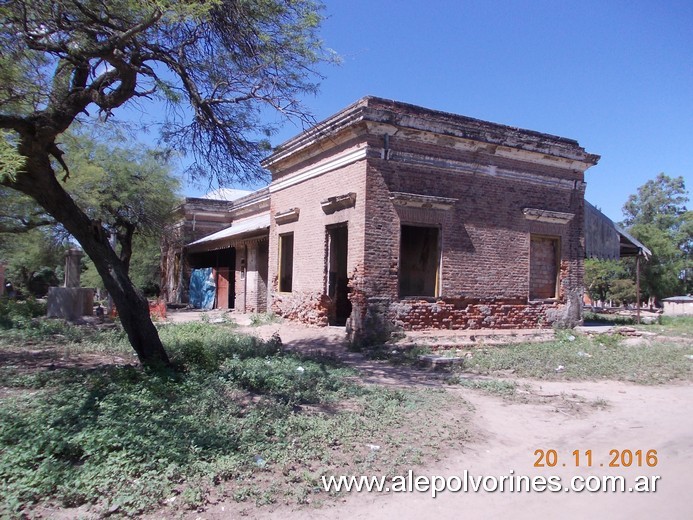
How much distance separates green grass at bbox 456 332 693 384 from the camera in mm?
9531

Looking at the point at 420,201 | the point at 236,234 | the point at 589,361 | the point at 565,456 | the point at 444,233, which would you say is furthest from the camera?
the point at 236,234

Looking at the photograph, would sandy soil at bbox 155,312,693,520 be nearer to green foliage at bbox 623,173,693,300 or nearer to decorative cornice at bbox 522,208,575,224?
decorative cornice at bbox 522,208,575,224

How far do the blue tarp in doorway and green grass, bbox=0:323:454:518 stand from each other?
15.6 meters

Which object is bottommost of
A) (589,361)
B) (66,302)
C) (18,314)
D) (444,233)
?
(589,361)

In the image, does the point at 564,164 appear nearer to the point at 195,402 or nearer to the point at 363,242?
the point at 363,242

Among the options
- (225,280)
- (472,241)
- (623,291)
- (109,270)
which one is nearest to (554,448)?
(109,270)

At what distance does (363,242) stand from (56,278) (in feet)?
123

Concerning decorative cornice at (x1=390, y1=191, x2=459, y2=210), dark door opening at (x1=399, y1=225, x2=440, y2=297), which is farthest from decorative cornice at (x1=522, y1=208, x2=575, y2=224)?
dark door opening at (x1=399, y1=225, x2=440, y2=297)

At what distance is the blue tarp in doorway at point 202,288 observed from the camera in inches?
917

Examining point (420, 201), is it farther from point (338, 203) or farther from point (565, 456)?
point (565, 456)

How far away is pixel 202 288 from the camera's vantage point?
23953mm

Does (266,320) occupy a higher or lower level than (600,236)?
lower

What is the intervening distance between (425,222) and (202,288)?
47.5 feet

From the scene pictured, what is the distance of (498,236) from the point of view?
44.6 feet
